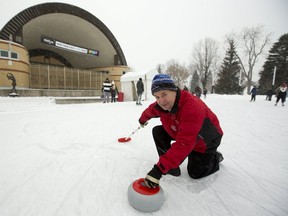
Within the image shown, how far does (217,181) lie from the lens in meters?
1.75

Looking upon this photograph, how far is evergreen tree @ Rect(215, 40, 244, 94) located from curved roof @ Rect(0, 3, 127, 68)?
23881mm

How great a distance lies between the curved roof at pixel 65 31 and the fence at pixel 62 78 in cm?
276

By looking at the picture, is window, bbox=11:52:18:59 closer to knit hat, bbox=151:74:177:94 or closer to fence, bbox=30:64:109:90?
fence, bbox=30:64:109:90

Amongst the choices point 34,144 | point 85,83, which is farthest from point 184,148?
point 85,83

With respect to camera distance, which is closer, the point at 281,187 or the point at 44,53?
the point at 281,187

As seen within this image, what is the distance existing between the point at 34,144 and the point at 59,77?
16.6 m

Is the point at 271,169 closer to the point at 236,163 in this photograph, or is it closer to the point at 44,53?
the point at 236,163

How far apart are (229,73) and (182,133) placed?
39402 millimetres

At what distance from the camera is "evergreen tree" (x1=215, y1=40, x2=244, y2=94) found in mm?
35438

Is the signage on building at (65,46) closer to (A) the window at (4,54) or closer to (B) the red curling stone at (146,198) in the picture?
(A) the window at (4,54)

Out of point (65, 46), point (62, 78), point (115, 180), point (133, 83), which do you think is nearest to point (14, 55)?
point (62, 78)

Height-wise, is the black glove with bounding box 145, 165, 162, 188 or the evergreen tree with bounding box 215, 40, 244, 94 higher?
the evergreen tree with bounding box 215, 40, 244, 94

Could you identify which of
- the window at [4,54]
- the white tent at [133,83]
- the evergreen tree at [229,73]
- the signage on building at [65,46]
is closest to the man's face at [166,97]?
the white tent at [133,83]

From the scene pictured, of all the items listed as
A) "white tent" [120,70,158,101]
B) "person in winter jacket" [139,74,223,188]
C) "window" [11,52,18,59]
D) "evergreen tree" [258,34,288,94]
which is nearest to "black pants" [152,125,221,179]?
"person in winter jacket" [139,74,223,188]
